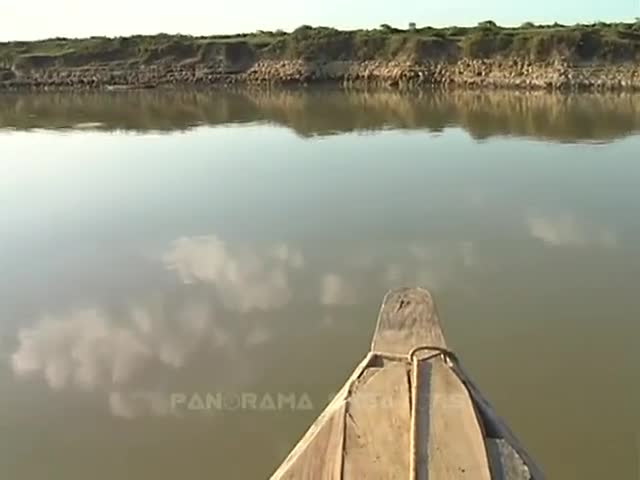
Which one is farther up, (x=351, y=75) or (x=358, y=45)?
(x=358, y=45)

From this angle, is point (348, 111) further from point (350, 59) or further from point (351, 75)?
point (350, 59)

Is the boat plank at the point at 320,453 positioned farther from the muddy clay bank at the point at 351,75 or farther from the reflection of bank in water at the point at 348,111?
the muddy clay bank at the point at 351,75

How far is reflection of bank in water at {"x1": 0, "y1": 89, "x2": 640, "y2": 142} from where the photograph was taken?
16172mm

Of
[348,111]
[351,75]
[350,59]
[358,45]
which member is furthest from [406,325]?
[358,45]

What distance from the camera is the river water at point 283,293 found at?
13.2 ft

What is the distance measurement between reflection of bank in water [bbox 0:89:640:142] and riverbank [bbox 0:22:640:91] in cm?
146

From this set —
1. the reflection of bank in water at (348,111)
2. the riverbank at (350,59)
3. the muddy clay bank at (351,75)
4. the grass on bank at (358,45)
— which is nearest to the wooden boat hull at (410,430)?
the reflection of bank in water at (348,111)

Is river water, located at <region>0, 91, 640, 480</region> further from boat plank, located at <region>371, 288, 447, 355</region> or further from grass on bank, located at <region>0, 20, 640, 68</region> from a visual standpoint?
grass on bank, located at <region>0, 20, 640, 68</region>

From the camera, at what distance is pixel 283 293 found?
6004 mm

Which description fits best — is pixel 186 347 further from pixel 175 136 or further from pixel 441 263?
pixel 175 136

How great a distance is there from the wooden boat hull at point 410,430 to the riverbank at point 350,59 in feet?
69.4

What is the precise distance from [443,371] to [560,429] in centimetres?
211

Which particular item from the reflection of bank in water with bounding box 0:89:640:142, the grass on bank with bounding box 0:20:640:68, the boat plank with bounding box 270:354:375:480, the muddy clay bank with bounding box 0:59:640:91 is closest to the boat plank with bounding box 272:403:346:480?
the boat plank with bounding box 270:354:375:480

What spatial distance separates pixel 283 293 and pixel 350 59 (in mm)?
21919
